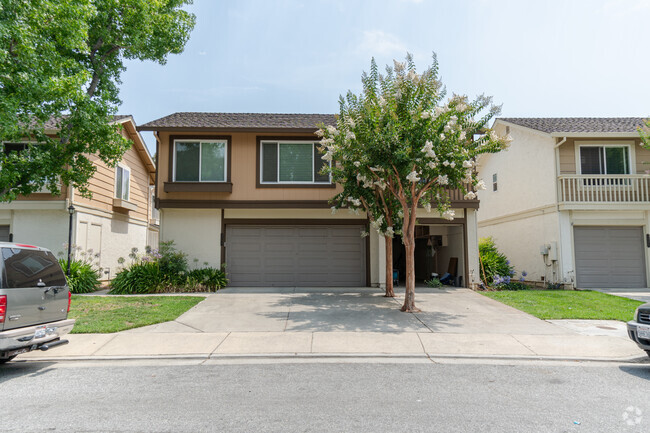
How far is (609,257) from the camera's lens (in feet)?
51.4

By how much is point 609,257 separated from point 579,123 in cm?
618

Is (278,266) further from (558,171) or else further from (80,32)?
(558,171)

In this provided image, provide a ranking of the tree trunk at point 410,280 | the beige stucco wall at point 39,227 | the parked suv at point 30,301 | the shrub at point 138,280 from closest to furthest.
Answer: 1. the parked suv at point 30,301
2. the tree trunk at point 410,280
3. the shrub at point 138,280
4. the beige stucco wall at point 39,227

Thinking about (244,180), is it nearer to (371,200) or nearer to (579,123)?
(371,200)

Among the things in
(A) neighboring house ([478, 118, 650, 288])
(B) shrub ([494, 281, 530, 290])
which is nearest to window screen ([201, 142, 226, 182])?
(B) shrub ([494, 281, 530, 290])

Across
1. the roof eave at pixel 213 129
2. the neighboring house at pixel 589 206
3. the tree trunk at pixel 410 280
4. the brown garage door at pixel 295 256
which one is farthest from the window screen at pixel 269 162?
the neighboring house at pixel 589 206

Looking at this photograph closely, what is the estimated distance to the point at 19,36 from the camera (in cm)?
899

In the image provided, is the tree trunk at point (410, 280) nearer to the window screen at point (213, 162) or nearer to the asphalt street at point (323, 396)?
the asphalt street at point (323, 396)

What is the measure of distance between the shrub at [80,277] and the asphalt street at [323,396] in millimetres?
7779

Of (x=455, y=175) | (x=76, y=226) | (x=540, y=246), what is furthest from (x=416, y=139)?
(x=76, y=226)

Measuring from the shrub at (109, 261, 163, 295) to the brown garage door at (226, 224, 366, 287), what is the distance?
2487 millimetres

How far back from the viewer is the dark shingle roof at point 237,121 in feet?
47.9

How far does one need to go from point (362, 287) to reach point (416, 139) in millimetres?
7035

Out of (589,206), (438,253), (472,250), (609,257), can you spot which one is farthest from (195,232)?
(609,257)
